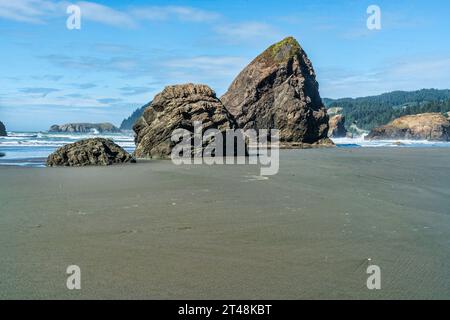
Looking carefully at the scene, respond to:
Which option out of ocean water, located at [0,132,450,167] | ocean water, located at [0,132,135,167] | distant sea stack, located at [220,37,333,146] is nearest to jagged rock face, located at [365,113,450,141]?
ocean water, located at [0,132,450,167]

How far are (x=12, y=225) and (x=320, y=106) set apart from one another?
64842 millimetres

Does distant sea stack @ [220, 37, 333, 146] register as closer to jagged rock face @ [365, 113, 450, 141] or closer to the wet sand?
jagged rock face @ [365, 113, 450, 141]

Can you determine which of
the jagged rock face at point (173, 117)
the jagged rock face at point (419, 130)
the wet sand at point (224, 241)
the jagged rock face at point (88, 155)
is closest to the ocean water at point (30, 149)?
the jagged rock face at point (88, 155)

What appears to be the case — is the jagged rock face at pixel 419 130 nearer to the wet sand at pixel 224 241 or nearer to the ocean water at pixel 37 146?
the ocean water at pixel 37 146

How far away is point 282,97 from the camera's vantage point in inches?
2554

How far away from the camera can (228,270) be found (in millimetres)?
Answer: 5145

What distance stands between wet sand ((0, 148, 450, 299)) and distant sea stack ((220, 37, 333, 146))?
4947 cm

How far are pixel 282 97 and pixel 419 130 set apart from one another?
47295mm

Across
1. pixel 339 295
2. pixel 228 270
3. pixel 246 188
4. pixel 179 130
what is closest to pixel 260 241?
pixel 228 270

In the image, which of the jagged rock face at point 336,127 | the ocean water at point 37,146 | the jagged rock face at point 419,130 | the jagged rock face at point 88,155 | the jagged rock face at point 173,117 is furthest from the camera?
the jagged rock face at point 336,127

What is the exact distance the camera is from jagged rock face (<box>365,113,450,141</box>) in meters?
95.2

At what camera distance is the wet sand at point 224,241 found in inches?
183

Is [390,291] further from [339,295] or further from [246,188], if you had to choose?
[246,188]

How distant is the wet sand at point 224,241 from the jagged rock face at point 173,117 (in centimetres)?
1660
